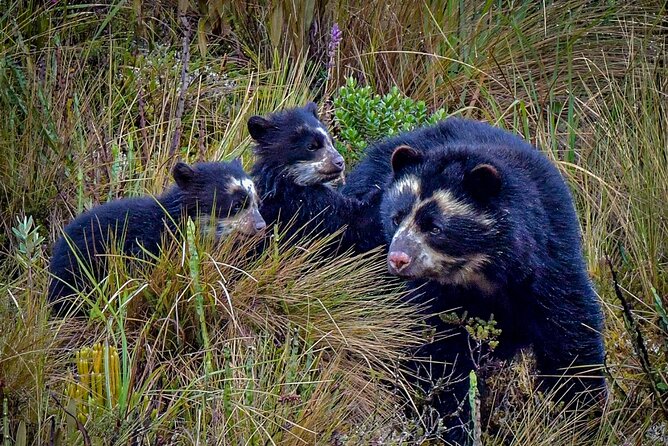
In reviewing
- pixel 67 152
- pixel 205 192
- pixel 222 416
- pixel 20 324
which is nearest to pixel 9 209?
pixel 67 152

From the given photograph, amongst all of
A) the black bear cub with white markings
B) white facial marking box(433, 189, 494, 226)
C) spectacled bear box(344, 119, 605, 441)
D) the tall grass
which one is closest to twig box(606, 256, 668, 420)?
the tall grass

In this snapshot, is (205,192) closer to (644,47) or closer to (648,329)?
(648,329)

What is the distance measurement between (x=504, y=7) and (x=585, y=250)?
10.6 feet

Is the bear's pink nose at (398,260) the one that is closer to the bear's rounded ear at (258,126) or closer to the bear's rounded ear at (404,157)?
the bear's rounded ear at (404,157)

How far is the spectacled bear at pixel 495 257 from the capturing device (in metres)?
4.89

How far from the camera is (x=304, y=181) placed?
6180 mm

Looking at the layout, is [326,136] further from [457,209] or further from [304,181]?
[457,209]

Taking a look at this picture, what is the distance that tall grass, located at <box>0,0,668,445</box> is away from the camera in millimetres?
4375

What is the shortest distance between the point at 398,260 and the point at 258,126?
176cm

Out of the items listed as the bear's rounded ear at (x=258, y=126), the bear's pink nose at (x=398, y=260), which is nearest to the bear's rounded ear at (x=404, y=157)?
the bear's pink nose at (x=398, y=260)

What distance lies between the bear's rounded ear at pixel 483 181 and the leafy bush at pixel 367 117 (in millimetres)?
1939

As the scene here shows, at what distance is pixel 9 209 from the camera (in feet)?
20.7

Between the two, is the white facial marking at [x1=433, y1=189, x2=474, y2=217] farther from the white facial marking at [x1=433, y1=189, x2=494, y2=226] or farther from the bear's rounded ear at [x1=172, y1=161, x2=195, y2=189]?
the bear's rounded ear at [x1=172, y1=161, x2=195, y2=189]

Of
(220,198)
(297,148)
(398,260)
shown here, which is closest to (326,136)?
(297,148)
